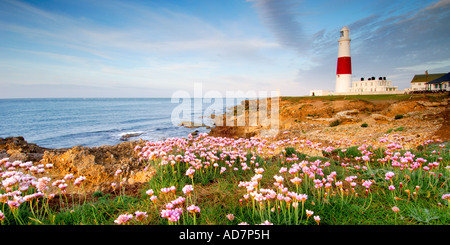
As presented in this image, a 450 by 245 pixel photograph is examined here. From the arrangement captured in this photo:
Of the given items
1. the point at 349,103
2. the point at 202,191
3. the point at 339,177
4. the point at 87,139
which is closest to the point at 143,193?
the point at 202,191

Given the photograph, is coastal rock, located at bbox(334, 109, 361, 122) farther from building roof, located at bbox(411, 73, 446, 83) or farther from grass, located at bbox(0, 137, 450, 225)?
grass, located at bbox(0, 137, 450, 225)

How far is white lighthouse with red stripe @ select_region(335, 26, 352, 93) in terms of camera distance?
119 ft

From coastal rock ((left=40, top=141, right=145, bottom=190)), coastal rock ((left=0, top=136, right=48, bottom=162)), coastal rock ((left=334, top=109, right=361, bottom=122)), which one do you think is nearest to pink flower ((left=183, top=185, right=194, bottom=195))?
coastal rock ((left=40, top=141, right=145, bottom=190))

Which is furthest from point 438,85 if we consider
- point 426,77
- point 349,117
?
point 349,117

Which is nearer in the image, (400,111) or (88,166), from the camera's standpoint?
(88,166)

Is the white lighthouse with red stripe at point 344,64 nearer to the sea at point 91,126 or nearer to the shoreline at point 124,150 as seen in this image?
the shoreline at point 124,150

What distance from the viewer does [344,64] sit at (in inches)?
1448

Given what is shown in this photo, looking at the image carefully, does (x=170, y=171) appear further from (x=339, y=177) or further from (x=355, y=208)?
(x=339, y=177)

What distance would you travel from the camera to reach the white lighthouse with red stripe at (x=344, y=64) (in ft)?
119

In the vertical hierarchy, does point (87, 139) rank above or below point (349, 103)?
below

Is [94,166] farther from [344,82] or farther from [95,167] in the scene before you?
[344,82]

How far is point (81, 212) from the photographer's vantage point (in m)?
2.89

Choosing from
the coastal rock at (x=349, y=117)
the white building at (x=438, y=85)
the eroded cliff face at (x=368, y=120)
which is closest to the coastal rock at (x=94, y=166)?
the eroded cliff face at (x=368, y=120)
